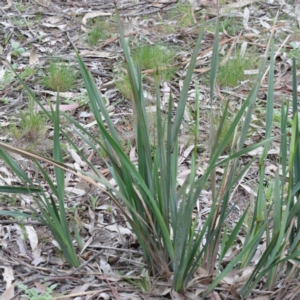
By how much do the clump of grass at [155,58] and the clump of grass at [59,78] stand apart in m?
0.34

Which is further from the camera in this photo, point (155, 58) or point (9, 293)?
point (155, 58)

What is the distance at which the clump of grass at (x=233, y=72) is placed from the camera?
2.66m

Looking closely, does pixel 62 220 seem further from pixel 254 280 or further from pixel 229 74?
pixel 229 74

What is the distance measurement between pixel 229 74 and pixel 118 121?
61 centimetres

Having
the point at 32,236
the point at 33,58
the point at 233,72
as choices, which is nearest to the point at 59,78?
the point at 33,58

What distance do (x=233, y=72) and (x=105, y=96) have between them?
0.63 meters

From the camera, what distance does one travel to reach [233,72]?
2676 mm

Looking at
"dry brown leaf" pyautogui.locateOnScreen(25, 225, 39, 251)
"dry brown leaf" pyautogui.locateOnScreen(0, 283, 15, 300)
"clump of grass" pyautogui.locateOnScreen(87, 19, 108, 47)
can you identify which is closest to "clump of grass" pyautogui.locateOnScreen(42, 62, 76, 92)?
"clump of grass" pyautogui.locateOnScreen(87, 19, 108, 47)

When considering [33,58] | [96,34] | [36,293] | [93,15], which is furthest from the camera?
[93,15]

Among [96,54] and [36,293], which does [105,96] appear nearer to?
[96,54]

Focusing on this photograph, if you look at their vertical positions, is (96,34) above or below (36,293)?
above

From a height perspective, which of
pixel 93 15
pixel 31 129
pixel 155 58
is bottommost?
pixel 31 129

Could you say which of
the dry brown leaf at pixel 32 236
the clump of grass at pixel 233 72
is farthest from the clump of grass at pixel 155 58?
the dry brown leaf at pixel 32 236

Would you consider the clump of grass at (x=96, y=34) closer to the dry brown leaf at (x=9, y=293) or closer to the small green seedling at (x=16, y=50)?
the small green seedling at (x=16, y=50)
